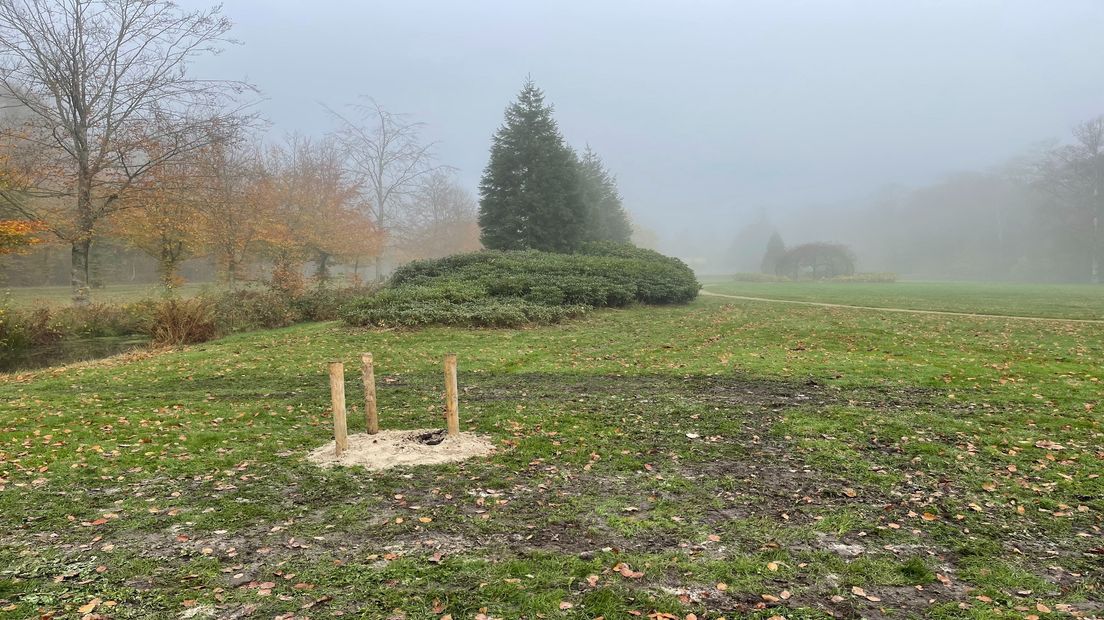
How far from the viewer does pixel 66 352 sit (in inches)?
608

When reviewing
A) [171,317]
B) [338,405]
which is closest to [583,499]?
[338,405]

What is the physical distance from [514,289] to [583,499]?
1419 centimetres

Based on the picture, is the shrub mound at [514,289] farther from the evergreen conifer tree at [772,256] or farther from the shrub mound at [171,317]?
the evergreen conifer tree at [772,256]

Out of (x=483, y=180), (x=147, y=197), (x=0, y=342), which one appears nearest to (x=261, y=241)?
(x=147, y=197)

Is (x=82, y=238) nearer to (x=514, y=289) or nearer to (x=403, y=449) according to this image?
(x=514, y=289)

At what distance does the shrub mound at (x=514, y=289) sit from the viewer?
16.5 m

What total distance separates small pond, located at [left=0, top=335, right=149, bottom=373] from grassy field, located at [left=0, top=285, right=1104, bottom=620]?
4.99 metres

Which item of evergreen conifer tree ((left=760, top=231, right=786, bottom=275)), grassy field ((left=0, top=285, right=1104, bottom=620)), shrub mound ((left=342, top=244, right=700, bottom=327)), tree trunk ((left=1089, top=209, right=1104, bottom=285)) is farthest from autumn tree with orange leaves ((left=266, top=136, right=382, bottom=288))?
tree trunk ((left=1089, top=209, right=1104, bottom=285))

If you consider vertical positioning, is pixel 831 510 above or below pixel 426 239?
below

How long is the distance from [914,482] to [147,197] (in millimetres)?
24121

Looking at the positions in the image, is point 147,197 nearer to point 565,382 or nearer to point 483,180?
point 483,180

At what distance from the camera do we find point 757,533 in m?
4.52

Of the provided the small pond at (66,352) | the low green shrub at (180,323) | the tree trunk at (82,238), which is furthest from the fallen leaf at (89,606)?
the tree trunk at (82,238)

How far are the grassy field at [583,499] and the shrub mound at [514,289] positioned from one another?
601 cm
